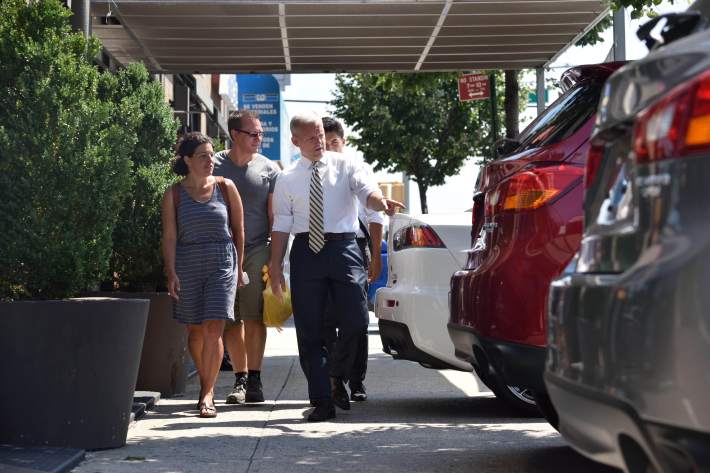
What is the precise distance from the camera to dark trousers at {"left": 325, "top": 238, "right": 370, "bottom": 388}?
854 cm

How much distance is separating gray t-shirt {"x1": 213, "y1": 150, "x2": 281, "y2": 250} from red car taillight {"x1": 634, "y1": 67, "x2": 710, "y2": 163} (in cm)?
620

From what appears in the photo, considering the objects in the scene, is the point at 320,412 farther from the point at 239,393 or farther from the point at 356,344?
the point at 239,393

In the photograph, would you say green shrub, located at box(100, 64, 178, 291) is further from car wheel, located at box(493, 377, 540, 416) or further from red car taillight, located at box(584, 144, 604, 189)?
red car taillight, located at box(584, 144, 604, 189)

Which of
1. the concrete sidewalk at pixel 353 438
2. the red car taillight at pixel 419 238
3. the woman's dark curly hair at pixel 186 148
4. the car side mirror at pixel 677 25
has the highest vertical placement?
the woman's dark curly hair at pixel 186 148

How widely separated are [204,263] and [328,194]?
2.83 feet

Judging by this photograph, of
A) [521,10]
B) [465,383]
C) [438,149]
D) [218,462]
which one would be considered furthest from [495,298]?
[438,149]

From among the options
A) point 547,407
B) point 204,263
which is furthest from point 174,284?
point 547,407

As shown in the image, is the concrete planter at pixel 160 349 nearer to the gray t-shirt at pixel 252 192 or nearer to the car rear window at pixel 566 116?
the gray t-shirt at pixel 252 192

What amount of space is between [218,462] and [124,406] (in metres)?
0.62

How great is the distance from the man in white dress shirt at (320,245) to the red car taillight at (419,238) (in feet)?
0.59

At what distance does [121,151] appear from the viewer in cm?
702

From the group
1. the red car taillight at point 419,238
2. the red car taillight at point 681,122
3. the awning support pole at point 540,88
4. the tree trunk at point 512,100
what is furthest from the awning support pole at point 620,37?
the red car taillight at point 681,122

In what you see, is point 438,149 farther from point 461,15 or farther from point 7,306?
point 7,306

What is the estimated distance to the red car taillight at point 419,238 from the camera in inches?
329
